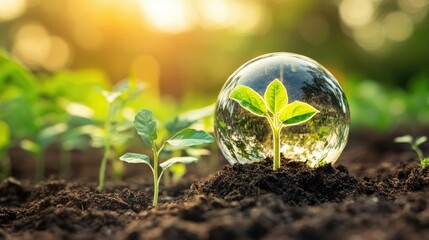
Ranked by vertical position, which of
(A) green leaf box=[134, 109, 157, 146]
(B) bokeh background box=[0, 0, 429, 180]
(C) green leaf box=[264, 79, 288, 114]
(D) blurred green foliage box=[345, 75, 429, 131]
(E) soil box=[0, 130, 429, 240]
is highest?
(B) bokeh background box=[0, 0, 429, 180]

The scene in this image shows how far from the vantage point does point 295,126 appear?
2682 millimetres

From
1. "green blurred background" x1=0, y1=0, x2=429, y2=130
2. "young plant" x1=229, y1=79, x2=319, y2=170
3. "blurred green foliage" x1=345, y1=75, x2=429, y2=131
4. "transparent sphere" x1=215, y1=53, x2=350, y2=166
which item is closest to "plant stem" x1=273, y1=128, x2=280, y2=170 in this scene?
"young plant" x1=229, y1=79, x2=319, y2=170

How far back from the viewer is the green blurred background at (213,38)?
18719mm

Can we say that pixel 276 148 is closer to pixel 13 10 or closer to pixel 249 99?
pixel 249 99

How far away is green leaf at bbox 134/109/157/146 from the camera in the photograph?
2.52 metres

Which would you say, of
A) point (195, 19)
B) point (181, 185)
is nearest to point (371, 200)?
point (181, 185)

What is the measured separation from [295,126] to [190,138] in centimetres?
55

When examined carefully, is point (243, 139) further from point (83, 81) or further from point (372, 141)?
point (372, 141)

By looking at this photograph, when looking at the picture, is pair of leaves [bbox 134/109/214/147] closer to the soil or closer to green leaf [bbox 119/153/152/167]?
green leaf [bbox 119/153/152/167]

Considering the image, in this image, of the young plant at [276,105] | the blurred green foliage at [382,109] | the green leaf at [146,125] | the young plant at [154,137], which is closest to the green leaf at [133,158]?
the young plant at [154,137]

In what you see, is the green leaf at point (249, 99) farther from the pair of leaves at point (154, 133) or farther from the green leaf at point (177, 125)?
the green leaf at point (177, 125)

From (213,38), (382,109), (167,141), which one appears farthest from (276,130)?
(213,38)

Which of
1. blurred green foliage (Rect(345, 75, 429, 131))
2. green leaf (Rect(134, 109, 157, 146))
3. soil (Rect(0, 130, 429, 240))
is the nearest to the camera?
soil (Rect(0, 130, 429, 240))

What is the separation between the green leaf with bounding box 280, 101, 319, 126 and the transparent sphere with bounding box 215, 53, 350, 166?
261 mm
